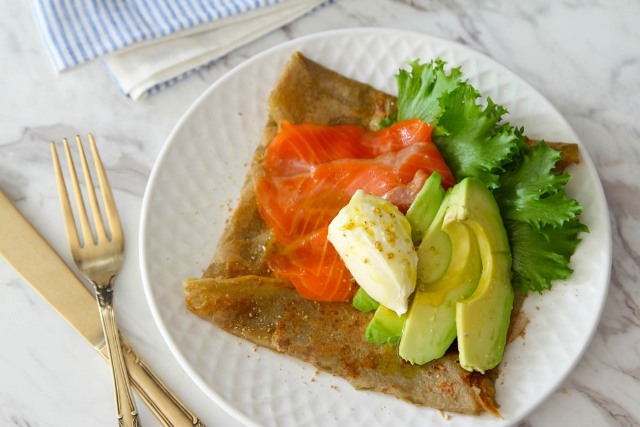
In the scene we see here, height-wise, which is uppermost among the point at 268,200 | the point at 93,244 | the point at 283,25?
the point at 283,25

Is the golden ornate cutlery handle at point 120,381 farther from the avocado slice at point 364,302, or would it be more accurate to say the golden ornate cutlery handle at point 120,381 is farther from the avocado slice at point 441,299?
the avocado slice at point 441,299

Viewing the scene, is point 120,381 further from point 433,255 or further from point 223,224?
point 433,255

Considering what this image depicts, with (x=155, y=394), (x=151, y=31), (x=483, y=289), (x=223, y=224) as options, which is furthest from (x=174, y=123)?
(x=483, y=289)

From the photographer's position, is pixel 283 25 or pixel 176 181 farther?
pixel 283 25

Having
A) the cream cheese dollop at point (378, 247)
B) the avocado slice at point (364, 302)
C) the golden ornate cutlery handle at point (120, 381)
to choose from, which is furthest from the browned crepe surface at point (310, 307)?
the golden ornate cutlery handle at point (120, 381)

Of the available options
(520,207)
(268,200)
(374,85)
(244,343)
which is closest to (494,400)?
(520,207)

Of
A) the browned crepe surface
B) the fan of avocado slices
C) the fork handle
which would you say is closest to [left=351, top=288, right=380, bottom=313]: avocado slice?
the browned crepe surface

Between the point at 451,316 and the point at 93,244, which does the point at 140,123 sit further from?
the point at 451,316
